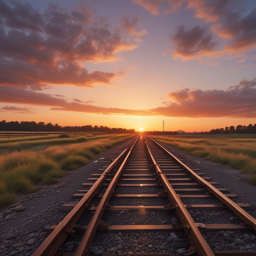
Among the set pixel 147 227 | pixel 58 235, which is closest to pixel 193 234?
pixel 147 227

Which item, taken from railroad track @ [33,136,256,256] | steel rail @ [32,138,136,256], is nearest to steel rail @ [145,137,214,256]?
railroad track @ [33,136,256,256]

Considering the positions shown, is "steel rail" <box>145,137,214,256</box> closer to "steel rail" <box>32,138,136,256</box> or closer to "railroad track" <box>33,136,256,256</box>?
"railroad track" <box>33,136,256,256</box>

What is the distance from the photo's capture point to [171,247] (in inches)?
95.2

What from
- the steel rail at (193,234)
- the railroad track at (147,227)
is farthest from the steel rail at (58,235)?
the steel rail at (193,234)

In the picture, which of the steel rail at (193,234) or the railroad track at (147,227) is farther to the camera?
the railroad track at (147,227)

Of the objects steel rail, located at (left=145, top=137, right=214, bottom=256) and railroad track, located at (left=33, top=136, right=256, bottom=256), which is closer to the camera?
steel rail, located at (left=145, top=137, right=214, bottom=256)

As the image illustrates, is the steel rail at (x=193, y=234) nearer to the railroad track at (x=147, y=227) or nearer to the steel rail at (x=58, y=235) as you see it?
the railroad track at (x=147, y=227)

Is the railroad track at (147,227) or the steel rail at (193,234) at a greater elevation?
the steel rail at (193,234)

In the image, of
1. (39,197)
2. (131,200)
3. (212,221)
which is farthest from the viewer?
(39,197)

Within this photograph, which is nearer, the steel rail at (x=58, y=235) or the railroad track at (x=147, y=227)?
the steel rail at (x=58, y=235)

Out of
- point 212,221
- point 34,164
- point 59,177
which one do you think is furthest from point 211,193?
point 34,164

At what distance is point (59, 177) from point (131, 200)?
4.06 metres

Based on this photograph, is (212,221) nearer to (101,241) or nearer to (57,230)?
(101,241)

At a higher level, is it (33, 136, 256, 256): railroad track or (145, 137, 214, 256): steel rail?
(145, 137, 214, 256): steel rail
